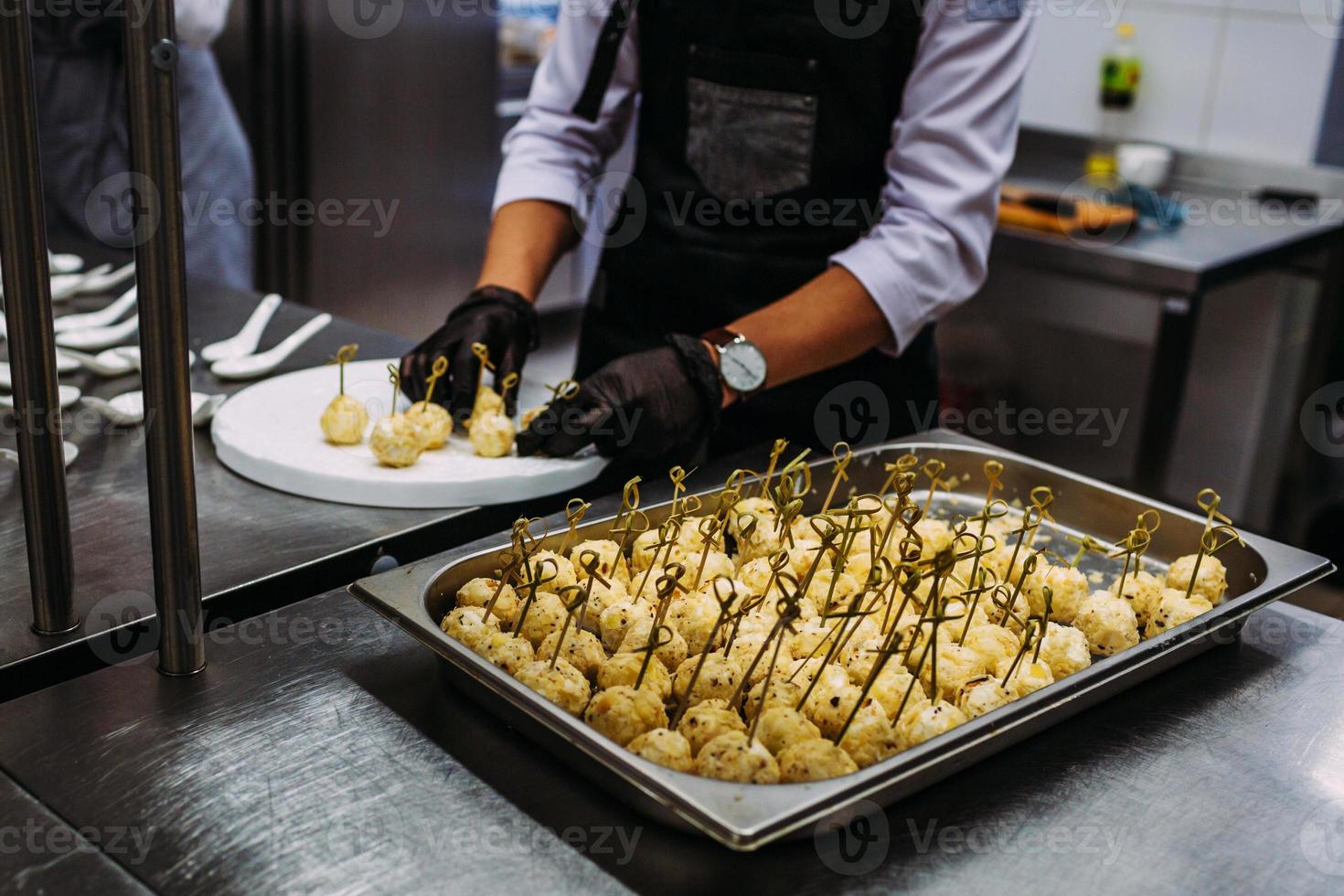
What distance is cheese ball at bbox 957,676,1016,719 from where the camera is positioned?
95 cm

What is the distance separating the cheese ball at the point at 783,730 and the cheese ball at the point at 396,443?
64cm

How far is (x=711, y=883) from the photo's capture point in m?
0.82

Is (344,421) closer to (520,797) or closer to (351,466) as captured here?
(351,466)

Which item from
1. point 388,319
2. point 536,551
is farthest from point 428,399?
point 388,319

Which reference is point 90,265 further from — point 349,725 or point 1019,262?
point 1019,262

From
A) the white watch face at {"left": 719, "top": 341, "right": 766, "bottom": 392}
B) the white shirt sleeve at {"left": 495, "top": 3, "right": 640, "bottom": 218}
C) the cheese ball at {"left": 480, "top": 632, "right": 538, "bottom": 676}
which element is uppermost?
the white shirt sleeve at {"left": 495, "top": 3, "right": 640, "bottom": 218}

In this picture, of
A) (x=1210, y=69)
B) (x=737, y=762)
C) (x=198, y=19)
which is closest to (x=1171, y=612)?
(x=737, y=762)

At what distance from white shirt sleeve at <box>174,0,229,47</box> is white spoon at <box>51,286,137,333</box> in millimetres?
845

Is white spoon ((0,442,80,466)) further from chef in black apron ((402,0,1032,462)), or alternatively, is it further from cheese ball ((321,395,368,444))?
chef in black apron ((402,0,1032,462))

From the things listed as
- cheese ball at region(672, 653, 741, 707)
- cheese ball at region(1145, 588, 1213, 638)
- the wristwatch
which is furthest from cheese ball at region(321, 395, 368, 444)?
cheese ball at region(1145, 588, 1213, 638)

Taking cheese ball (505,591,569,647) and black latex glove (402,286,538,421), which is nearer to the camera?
cheese ball (505,591,569,647)

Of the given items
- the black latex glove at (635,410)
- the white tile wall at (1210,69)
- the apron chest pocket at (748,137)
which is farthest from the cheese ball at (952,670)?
the white tile wall at (1210,69)

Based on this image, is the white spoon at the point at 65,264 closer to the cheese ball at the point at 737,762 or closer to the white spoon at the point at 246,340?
the white spoon at the point at 246,340

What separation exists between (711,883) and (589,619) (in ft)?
0.97
